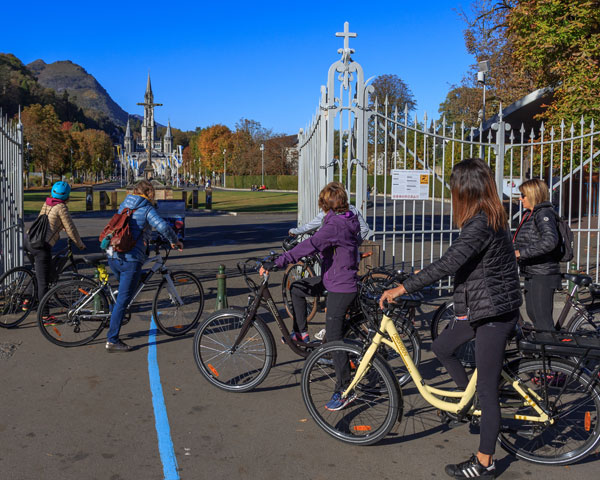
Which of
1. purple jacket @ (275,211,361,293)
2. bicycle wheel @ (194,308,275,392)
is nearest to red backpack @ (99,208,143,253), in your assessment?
bicycle wheel @ (194,308,275,392)

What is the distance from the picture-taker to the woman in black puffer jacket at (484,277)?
3553 millimetres

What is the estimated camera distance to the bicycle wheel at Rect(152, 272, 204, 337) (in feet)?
23.0

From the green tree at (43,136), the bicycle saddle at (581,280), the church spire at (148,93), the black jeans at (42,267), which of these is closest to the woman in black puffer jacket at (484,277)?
the bicycle saddle at (581,280)

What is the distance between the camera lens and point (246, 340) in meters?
5.21

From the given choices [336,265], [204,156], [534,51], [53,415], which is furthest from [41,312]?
[204,156]

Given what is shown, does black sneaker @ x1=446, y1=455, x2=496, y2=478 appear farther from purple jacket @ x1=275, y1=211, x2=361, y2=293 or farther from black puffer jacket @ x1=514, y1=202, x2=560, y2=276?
black puffer jacket @ x1=514, y1=202, x2=560, y2=276

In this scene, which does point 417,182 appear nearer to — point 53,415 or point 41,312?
point 41,312

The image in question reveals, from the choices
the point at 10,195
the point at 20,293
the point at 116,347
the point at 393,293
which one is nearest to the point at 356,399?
the point at 393,293

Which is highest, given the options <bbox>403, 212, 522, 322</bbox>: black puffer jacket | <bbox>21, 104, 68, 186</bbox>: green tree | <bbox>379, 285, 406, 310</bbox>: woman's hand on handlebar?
<bbox>21, 104, 68, 186</bbox>: green tree

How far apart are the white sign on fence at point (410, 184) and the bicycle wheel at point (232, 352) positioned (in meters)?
4.07

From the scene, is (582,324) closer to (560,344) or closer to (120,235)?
(560,344)

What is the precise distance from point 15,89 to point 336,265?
13250 centimetres

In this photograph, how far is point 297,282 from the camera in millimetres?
5750

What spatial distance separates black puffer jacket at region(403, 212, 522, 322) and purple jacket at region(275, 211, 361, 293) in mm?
1360
